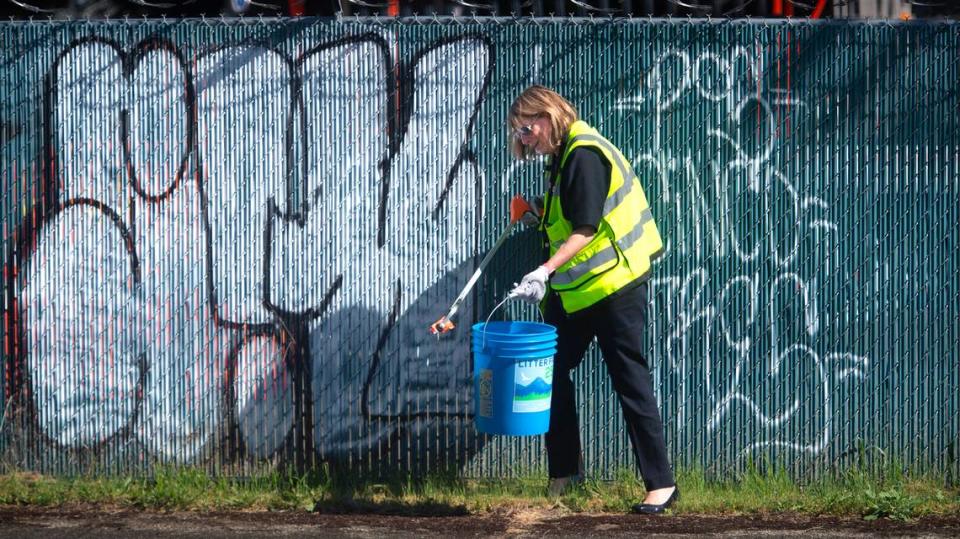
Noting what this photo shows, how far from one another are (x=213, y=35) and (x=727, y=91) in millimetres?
2531

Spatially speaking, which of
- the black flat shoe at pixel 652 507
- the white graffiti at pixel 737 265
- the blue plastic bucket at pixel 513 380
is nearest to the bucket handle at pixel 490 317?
the blue plastic bucket at pixel 513 380

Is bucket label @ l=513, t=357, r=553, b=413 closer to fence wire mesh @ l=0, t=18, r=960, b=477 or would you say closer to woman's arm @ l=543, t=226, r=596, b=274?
woman's arm @ l=543, t=226, r=596, b=274

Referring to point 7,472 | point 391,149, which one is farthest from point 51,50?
point 7,472

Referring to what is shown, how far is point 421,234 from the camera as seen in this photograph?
17.6 ft

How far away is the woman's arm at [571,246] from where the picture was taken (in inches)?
184

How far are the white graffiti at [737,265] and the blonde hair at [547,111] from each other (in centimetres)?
53

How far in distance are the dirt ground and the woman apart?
223 millimetres

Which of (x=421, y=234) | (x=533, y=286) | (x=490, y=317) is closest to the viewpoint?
(x=533, y=286)

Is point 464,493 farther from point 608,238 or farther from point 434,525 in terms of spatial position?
point 608,238

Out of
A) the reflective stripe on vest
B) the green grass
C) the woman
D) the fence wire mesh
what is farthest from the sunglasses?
the green grass

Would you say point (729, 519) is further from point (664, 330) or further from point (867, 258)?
point (867, 258)

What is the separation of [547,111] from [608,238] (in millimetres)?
626

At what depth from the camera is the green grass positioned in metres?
5.09

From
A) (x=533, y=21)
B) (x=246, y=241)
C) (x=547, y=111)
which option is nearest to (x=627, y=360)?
(x=547, y=111)
